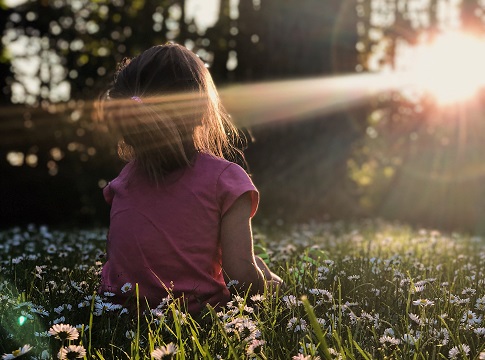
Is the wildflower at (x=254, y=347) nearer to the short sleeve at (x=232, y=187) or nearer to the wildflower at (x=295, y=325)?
the wildflower at (x=295, y=325)

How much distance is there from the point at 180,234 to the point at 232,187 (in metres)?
0.33

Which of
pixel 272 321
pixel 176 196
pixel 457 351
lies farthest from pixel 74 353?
pixel 457 351

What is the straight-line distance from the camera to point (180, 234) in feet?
9.03

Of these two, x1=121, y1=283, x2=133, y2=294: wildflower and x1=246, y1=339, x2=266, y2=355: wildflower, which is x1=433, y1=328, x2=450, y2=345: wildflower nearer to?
x1=246, y1=339, x2=266, y2=355: wildflower

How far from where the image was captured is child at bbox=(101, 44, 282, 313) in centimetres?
264

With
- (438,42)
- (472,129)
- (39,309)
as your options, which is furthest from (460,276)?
(438,42)

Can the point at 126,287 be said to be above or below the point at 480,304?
above

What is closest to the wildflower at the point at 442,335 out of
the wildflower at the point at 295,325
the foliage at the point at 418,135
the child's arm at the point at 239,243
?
the wildflower at the point at 295,325

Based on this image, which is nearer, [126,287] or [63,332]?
[63,332]

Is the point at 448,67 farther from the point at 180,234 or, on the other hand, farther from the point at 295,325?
the point at 295,325

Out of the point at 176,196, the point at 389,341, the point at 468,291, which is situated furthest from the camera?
the point at 468,291

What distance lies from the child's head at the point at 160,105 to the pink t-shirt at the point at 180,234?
0.10m

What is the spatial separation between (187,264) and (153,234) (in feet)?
0.68

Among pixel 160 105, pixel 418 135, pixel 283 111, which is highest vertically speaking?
pixel 160 105
